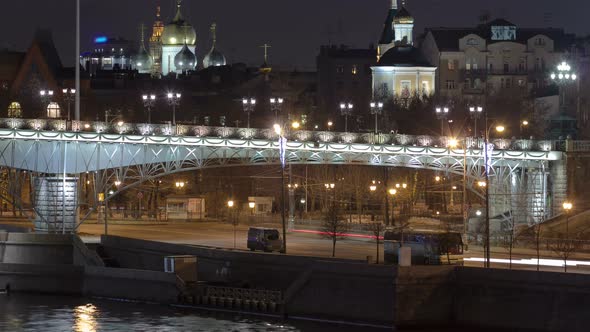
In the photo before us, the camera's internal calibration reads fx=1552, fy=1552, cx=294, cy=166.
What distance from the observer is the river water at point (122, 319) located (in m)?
71.2

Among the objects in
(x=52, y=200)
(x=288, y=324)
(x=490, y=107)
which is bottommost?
(x=288, y=324)

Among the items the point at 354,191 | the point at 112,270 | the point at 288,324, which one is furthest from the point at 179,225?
the point at 288,324

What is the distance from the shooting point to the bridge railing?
101 m

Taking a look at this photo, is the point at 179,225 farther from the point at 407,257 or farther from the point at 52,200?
the point at 407,257

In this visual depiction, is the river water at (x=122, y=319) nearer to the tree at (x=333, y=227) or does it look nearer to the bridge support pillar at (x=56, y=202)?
the tree at (x=333, y=227)

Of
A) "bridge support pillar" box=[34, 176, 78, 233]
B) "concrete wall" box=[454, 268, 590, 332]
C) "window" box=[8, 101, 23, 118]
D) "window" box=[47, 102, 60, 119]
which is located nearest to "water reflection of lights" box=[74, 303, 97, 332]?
"concrete wall" box=[454, 268, 590, 332]

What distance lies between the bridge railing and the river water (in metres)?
20.5

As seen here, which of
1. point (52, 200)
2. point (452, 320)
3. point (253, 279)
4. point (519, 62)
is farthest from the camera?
point (519, 62)

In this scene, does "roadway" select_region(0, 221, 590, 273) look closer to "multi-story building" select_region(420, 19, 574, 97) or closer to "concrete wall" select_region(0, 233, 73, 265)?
"concrete wall" select_region(0, 233, 73, 265)

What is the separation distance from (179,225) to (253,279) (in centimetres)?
4999

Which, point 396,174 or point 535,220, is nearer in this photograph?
point 535,220

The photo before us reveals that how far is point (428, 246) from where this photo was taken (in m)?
75.8

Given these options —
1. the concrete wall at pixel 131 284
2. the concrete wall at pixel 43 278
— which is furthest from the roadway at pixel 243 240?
the concrete wall at pixel 131 284

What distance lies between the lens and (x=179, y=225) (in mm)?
127000
